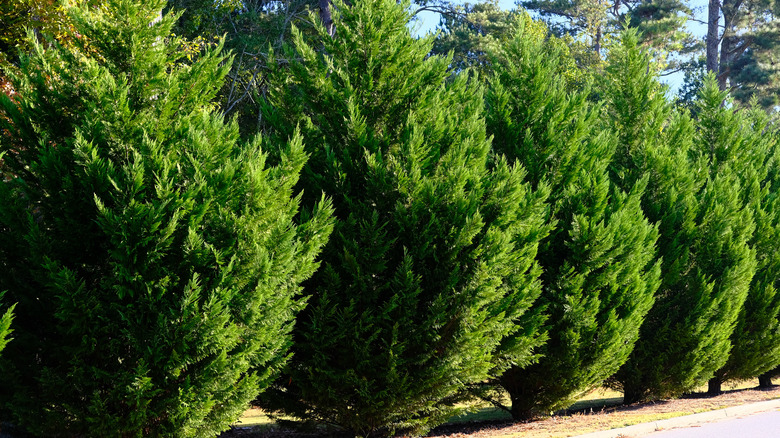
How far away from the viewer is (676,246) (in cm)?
1201

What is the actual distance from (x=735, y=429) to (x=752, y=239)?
6.62m

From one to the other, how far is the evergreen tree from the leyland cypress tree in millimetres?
974

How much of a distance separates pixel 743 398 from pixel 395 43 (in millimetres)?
10454

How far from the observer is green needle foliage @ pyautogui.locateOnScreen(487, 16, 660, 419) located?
31.2ft

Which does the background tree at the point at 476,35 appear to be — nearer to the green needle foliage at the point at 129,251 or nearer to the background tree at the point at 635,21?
the background tree at the point at 635,21

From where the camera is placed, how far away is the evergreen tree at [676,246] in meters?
11.8

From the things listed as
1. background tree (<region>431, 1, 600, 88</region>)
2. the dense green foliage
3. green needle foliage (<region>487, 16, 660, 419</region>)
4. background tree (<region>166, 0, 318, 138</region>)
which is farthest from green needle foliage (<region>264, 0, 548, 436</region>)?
background tree (<region>431, 1, 600, 88</region>)

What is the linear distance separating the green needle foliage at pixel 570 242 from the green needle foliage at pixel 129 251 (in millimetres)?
4719

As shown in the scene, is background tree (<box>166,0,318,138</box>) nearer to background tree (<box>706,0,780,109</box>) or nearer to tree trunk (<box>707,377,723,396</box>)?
tree trunk (<box>707,377,723,396</box>)

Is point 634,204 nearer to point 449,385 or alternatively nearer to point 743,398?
point 449,385

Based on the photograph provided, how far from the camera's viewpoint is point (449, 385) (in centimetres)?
805

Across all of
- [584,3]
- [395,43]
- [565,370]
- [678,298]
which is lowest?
[565,370]

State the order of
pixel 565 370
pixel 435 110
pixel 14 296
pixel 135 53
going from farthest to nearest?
1. pixel 565 370
2. pixel 435 110
3. pixel 135 53
4. pixel 14 296

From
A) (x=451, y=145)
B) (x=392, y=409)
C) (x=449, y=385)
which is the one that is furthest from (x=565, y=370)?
(x=451, y=145)
